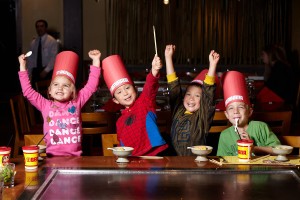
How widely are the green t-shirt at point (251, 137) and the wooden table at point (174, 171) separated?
406 mm

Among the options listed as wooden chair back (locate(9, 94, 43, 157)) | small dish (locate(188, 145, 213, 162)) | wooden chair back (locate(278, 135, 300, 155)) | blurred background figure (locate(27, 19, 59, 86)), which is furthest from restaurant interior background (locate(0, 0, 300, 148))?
small dish (locate(188, 145, 213, 162))

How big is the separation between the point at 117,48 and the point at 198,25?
122cm

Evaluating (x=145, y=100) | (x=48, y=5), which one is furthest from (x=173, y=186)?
(x=48, y=5)

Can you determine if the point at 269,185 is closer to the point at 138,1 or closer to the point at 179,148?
the point at 179,148

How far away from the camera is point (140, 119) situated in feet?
11.9

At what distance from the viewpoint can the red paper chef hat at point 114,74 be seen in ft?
12.0

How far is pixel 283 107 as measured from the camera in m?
5.20

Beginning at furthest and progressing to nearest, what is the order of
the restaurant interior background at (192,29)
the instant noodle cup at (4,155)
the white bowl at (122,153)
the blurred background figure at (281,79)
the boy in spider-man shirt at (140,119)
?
the restaurant interior background at (192,29), the blurred background figure at (281,79), the boy in spider-man shirt at (140,119), the white bowl at (122,153), the instant noodle cup at (4,155)

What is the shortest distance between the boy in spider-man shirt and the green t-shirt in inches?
12.7

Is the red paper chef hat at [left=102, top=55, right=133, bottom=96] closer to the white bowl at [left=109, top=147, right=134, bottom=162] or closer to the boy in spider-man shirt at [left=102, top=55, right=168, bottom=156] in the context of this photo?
the boy in spider-man shirt at [left=102, top=55, right=168, bottom=156]

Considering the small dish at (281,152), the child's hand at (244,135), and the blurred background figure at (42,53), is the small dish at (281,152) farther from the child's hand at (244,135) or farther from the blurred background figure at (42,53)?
the blurred background figure at (42,53)

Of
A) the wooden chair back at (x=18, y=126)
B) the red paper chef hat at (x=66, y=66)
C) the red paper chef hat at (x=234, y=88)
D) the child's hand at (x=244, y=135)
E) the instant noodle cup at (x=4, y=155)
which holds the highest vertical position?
the red paper chef hat at (x=66, y=66)

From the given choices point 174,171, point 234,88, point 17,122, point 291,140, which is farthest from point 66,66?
point 17,122

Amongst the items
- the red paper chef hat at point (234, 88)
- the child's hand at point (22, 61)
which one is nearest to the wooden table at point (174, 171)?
the red paper chef hat at point (234, 88)
